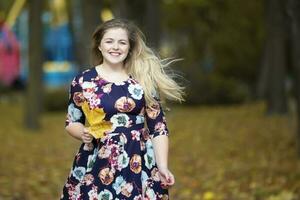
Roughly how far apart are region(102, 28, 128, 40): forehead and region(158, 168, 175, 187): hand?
2.86ft

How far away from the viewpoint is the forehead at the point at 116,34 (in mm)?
4590

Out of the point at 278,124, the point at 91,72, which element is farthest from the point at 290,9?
the point at 278,124

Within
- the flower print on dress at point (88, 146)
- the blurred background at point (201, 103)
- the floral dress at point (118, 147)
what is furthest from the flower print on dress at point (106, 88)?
the blurred background at point (201, 103)

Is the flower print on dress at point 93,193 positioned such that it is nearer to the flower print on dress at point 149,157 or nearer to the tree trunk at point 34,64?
the flower print on dress at point 149,157

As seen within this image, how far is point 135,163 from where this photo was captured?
4438 mm

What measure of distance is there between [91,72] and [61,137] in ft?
43.5

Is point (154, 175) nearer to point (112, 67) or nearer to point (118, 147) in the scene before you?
point (118, 147)

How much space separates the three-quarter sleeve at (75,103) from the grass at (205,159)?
12.4 ft

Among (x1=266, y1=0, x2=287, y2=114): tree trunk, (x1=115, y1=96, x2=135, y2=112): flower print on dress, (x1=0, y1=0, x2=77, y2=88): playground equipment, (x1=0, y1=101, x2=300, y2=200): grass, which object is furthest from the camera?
(x1=0, y1=0, x2=77, y2=88): playground equipment

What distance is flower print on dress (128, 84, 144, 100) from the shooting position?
4.46 m

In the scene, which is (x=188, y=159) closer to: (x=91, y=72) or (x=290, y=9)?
(x=290, y=9)

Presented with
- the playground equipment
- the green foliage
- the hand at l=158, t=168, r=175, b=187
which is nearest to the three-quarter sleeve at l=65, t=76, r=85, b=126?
the hand at l=158, t=168, r=175, b=187

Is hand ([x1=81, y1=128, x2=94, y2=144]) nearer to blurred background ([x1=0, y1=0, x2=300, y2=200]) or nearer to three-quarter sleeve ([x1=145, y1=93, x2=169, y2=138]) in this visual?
three-quarter sleeve ([x1=145, y1=93, x2=169, y2=138])

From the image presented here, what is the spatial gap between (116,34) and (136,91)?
402 mm
